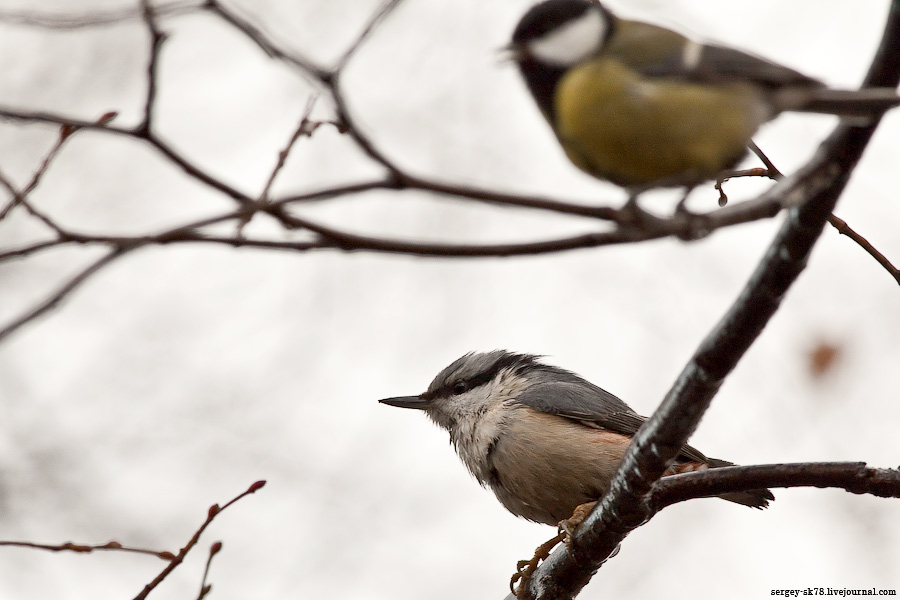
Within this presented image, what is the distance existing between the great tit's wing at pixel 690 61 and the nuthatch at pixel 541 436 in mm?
2037

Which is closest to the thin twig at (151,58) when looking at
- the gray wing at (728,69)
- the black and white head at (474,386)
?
the gray wing at (728,69)

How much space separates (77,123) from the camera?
1.26m

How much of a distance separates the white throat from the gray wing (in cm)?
21

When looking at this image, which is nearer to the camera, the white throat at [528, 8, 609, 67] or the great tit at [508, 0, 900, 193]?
the great tit at [508, 0, 900, 193]

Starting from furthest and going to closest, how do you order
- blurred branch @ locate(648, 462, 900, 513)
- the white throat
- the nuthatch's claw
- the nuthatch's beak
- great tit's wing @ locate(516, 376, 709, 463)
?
1. the nuthatch's beak
2. great tit's wing @ locate(516, 376, 709, 463)
3. the nuthatch's claw
4. blurred branch @ locate(648, 462, 900, 513)
5. the white throat

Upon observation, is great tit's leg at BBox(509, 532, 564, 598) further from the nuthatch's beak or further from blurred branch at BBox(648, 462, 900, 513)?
the nuthatch's beak

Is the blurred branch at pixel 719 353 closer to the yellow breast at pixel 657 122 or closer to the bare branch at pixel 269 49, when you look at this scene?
the yellow breast at pixel 657 122

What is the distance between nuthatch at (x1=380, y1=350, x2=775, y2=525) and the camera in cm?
396

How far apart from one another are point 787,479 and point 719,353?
0.55 m


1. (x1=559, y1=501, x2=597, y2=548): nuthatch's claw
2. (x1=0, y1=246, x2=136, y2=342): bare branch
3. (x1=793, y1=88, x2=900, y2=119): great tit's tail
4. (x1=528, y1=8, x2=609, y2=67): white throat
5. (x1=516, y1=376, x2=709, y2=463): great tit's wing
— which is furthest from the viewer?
(x1=516, y1=376, x2=709, y2=463): great tit's wing

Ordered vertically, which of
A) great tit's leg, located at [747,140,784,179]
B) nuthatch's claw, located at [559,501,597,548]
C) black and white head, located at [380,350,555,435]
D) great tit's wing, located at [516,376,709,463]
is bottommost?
nuthatch's claw, located at [559,501,597,548]

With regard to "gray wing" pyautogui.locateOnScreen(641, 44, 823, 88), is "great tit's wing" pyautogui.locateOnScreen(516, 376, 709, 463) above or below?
above

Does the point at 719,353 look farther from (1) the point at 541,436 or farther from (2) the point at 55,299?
(1) the point at 541,436

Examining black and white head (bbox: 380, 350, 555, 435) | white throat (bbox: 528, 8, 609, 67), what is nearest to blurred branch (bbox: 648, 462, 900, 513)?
white throat (bbox: 528, 8, 609, 67)
